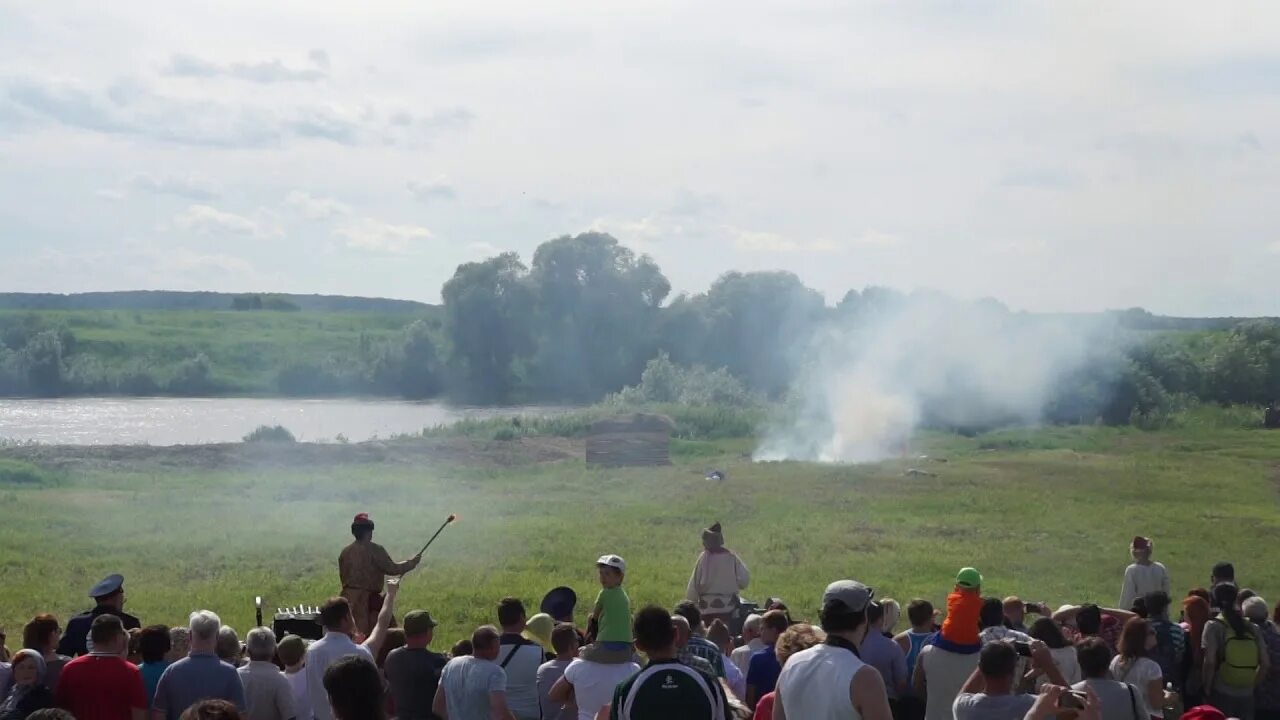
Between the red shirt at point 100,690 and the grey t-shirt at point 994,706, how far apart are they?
403 centimetres

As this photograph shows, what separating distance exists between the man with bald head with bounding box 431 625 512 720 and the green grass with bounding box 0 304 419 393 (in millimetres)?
96601

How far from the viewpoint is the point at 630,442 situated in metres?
44.5

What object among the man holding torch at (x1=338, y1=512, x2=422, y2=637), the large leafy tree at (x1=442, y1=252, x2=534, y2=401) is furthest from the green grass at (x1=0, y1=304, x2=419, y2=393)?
the man holding torch at (x1=338, y1=512, x2=422, y2=637)

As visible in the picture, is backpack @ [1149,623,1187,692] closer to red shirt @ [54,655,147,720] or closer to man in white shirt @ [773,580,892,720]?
man in white shirt @ [773,580,892,720]

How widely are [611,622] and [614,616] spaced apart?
52 millimetres

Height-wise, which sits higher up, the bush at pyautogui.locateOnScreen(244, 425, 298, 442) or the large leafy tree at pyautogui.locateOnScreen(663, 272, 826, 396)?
the large leafy tree at pyautogui.locateOnScreen(663, 272, 826, 396)

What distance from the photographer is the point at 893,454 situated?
49750 mm

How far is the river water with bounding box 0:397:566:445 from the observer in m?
65.1

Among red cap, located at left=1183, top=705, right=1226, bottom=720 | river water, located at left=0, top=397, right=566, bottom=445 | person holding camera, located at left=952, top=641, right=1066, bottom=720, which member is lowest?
river water, located at left=0, top=397, right=566, bottom=445

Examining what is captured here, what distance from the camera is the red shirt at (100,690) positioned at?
7.19 metres

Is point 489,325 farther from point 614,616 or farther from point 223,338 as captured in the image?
point 614,616

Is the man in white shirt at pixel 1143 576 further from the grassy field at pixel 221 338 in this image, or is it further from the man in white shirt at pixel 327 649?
the grassy field at pixel 221 338

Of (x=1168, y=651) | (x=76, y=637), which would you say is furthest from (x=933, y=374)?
(x=76, y=637)

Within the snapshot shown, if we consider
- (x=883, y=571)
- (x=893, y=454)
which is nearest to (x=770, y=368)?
(x=893, y=454)
